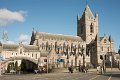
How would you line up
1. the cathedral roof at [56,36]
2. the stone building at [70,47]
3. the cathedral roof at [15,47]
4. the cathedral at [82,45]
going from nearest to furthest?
1. the cathedral roof at [15,47]
2. the stone building at [70,47]
3. the cathedral at [82,45]
4. the cathedral roof at [56,36]

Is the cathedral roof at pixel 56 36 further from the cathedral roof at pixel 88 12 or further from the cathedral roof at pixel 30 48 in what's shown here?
the cathedral roof at pixel 88 12

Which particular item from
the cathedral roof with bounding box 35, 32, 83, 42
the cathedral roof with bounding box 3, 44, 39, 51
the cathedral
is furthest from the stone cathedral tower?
the cathedral roof with bounding box 3, 44, 39, 51

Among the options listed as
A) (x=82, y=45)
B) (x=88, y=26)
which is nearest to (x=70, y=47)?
(x=82, y=45)

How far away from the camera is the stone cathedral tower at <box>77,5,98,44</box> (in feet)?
447

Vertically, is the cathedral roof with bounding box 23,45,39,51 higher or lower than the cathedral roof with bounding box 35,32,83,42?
lower

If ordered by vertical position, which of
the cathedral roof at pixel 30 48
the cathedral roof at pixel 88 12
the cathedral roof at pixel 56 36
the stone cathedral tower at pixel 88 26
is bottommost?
the cathedral roof at pixel 30 48

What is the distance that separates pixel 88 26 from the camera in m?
137

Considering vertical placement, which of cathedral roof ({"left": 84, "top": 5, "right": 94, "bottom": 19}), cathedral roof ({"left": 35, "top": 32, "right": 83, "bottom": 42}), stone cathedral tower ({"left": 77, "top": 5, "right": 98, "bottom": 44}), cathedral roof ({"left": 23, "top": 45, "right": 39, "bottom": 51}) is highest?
cathedral roof ({"left": 84, "top": 5, "right": 94, "bottom": 19})

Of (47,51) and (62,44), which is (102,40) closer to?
(62,44)

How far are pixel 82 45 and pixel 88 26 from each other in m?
11.1

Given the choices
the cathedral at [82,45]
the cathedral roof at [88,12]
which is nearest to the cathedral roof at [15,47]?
the cathedral at [82,45]

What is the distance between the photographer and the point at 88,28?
451 ft

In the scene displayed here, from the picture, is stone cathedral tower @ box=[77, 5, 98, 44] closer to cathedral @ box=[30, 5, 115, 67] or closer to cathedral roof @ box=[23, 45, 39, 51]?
cathedral @ box=[30, 5, 115, 67]

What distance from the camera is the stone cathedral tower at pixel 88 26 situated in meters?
136
